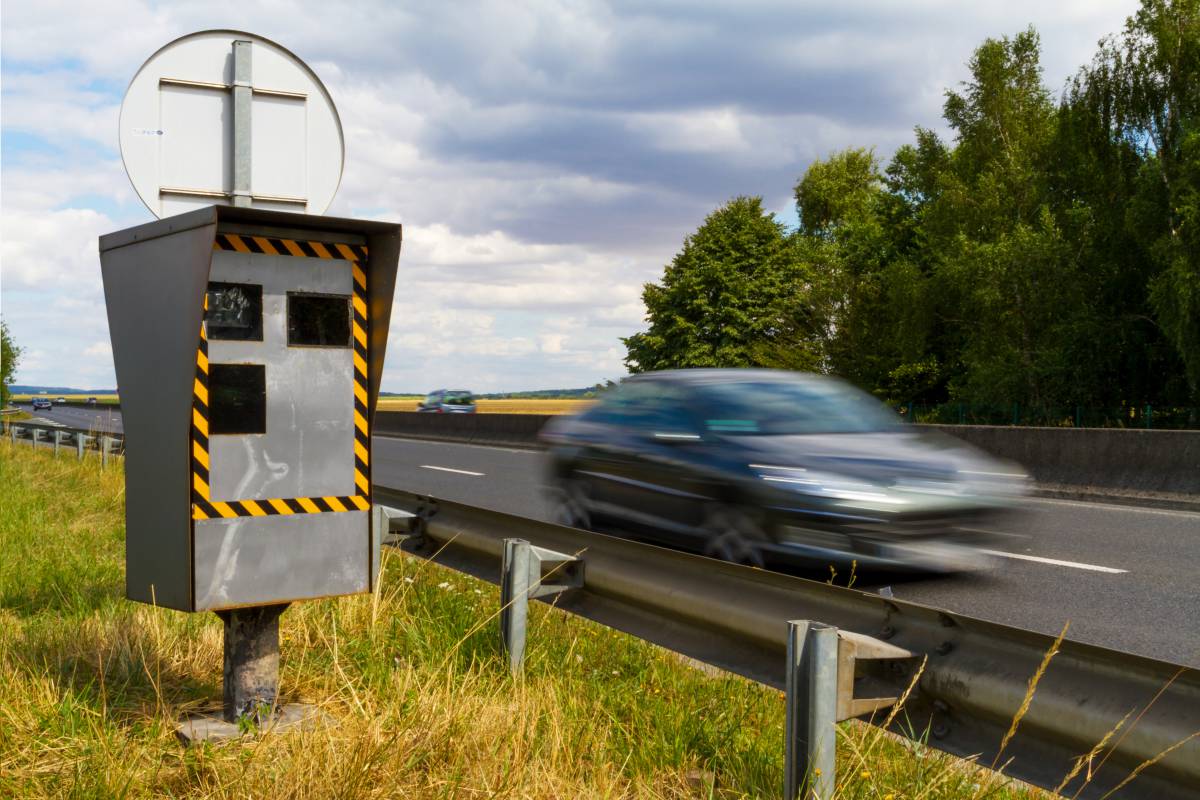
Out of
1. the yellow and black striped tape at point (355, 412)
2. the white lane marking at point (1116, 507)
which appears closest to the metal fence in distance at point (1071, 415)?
the white lane marking at point (1116, 507)

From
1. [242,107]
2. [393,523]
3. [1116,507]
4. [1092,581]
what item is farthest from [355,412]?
[1116,507]

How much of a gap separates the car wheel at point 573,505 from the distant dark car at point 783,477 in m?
0.03

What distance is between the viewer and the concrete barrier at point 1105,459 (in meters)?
13.8

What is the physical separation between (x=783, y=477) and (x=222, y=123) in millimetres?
4088

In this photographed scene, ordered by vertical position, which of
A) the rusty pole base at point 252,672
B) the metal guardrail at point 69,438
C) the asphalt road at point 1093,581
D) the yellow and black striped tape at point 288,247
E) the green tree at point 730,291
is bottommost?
the asphalt road at point 1093,581

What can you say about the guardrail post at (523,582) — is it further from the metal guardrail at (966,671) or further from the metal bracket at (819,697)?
the metal bracket at (819,697)

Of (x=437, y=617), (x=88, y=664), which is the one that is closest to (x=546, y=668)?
(x=437, y=617)

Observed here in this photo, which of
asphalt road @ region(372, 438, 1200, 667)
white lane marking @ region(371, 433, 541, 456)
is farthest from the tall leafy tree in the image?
asphalt road @ region(372, 438, 1200, 667)

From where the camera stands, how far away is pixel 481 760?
3.60 metres

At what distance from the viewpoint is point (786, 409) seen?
8.37 metres

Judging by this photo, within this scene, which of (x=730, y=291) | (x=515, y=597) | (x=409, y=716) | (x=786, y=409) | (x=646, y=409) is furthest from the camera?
(x=730, y=291)

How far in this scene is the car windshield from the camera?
8.10 m

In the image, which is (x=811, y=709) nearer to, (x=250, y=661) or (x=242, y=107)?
(x=250, y=661)

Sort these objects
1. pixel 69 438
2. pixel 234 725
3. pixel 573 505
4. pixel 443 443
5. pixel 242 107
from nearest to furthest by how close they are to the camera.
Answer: pixel 234 725, pixel 242 107, pixel 573 505, pixel 69 438, pixel 443 443
